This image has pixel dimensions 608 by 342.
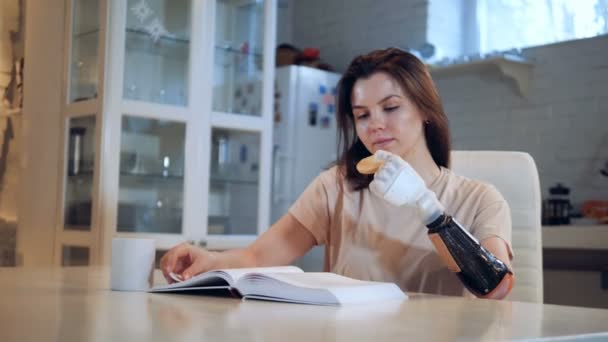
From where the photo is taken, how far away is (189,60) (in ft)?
9.60

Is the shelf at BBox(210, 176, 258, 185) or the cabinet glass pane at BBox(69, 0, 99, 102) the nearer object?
the cabinet glass pane at BBox(69, 0, 99, 102)

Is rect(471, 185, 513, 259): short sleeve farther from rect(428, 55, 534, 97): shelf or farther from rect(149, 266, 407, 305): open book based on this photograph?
rect(428, 55, 534, 97): shelf

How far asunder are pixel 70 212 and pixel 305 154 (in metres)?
1.49

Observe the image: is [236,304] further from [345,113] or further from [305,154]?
[305,154]

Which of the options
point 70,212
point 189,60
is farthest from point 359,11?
point 70,212

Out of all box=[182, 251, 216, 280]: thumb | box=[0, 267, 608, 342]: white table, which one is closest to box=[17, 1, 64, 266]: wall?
box=[182, 251, 216, 280]: thumb

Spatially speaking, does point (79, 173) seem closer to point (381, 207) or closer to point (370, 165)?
point (381, 207)

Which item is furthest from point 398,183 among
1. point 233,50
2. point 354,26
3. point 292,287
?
point 354,26

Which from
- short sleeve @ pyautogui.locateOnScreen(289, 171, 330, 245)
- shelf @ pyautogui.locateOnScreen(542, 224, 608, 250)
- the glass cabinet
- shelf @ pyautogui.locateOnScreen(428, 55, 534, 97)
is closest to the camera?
short sleeve @ pyautogui.locateOnScreen(289, 171, 330, 245)

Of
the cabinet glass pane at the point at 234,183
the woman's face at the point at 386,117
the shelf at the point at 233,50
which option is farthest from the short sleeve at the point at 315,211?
the shelf at the point at 233,50

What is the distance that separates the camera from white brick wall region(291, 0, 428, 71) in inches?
153

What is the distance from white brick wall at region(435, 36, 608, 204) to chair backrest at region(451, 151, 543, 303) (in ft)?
5.12

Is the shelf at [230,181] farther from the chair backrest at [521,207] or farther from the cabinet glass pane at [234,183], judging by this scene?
the chair backrest at [521,207]

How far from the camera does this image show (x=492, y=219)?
140 centimetres
